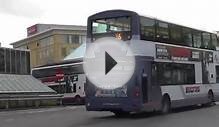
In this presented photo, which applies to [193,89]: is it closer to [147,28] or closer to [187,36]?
[187,36]

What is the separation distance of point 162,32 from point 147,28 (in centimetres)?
143

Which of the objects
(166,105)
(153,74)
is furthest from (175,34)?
(166,105)

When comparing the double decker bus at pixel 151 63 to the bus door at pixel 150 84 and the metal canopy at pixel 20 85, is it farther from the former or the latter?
the metal canopy at pixel 20 85

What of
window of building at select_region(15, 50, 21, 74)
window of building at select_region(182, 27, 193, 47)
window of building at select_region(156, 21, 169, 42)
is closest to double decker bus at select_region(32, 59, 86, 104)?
window of building at select_region(15, 50, 21, 74)

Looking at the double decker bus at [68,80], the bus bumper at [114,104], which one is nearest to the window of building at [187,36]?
the bus bumper at [114,104]

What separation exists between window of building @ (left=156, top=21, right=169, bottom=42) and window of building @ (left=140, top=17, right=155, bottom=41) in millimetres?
443

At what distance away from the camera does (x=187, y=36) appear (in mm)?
24859

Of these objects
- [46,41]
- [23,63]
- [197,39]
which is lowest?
[23,63]

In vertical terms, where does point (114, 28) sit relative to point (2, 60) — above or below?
above

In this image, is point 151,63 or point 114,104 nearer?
point 114,104
